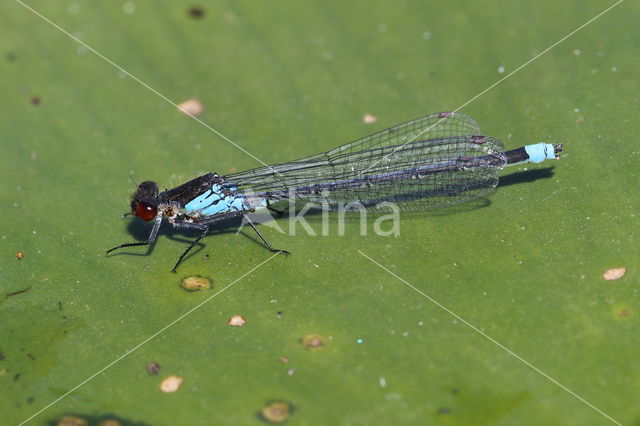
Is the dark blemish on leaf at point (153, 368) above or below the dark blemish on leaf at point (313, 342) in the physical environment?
below

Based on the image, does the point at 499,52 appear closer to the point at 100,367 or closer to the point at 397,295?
the point at 397,295

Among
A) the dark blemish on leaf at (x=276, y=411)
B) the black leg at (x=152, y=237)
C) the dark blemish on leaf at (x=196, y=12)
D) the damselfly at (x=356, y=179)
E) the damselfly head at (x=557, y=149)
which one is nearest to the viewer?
the dark blemish on leaf at (x=276, y=411)

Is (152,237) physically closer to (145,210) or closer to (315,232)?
(145,210)

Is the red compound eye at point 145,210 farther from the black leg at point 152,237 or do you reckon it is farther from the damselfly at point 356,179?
the black leg at point 152,237

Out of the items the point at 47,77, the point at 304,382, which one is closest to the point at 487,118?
the point at 304,382

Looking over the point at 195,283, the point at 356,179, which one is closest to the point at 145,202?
the point at 195,283

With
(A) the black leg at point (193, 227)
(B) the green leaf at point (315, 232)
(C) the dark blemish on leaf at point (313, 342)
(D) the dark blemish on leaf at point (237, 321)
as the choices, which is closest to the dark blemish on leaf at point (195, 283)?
(B) the green leaf at point (315, 232)
